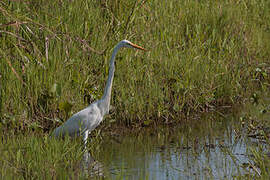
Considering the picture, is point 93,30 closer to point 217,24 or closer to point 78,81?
point 78,81

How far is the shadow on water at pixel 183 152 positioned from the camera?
5344mm

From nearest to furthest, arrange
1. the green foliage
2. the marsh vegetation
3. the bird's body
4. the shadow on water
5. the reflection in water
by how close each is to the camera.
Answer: the green foliage, the reflection in water, the shadow on water, the bird's body, the marsh vegetation

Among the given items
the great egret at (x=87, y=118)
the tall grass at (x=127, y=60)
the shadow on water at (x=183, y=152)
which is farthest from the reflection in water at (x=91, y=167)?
the tall grass at (x=127, y=60)

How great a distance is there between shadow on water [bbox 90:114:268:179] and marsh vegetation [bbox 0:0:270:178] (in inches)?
7.9

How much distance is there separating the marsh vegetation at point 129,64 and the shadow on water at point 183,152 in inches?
7.9

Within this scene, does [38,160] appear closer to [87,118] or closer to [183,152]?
[87,118]

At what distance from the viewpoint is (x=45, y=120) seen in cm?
662

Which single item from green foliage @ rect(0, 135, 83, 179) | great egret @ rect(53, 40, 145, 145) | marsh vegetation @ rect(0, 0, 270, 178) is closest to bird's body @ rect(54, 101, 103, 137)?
great egret @ rect(53, 40, 145, 145)

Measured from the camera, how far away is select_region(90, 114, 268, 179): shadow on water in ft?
17.5

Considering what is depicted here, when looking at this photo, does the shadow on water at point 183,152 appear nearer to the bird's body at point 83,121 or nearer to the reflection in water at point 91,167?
the reflection in water at point 91,167

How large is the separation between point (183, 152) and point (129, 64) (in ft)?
5.54

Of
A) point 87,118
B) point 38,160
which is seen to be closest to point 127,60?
point 87,118

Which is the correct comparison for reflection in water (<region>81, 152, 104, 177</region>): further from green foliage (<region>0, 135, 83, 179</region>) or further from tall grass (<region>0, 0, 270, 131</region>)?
tall grass (<region>0, 0, 270, 131</region>)

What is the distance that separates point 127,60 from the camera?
23.9 feet
